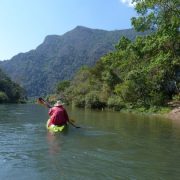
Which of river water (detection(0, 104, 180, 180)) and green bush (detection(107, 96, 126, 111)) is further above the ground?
green bush (detection(107, 96, 126, 111))

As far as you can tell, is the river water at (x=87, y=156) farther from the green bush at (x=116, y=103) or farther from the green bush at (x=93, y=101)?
the green bush at (x=93, y=101)

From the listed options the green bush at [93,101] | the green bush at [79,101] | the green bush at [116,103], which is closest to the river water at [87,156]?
the green bush at [116,103]

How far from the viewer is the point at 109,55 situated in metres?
23.0

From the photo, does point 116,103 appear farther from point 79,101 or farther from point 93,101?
point 79,101

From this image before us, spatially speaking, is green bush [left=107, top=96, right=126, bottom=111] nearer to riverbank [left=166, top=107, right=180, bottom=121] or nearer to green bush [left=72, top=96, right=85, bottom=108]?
green bush [left=72, top=96, right=85, bottom=108]

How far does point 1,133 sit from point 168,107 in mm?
31907

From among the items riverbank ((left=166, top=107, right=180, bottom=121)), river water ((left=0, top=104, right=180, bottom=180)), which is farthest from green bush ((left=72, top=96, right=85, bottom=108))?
river water ((left=0, top=104, right=180, bottom=180))

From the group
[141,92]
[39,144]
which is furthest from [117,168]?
[141,92]

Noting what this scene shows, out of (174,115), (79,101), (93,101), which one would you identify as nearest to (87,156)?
(174,115)

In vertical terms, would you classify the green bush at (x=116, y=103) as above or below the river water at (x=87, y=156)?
above

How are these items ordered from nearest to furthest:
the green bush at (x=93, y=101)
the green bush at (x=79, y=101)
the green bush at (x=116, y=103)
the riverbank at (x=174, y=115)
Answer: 1. the riverbank at (x=174, y=115)
2. the green bush at (x=116, y=103)
3. the green bush at (x=93, y=101)
4. the green bush at (x=79, y=101)

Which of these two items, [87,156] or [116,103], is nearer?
[87,156]

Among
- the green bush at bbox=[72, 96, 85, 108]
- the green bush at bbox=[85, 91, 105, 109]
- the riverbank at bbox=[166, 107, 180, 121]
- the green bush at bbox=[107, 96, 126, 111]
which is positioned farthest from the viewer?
the green bush at bbox=[72, 96, 85, 108]

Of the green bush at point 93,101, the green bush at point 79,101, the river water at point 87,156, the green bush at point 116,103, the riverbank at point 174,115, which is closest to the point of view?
the river water at point 87,156
